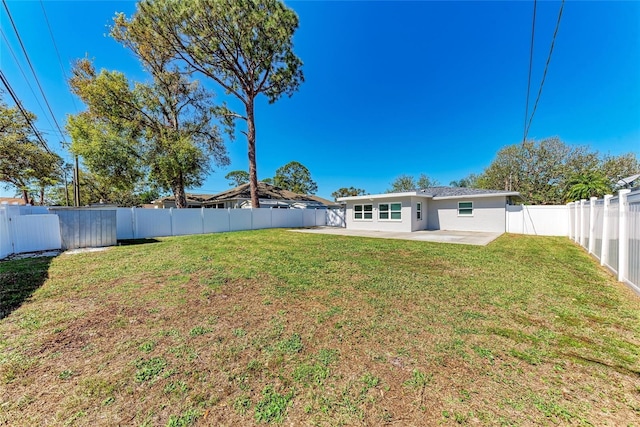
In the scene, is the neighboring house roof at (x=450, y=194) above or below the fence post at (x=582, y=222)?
above

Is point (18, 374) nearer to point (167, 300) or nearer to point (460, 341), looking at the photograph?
point (167, 300)

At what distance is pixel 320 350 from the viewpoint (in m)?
2.46

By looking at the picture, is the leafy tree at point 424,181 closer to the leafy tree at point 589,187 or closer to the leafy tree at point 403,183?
the leafy tree at point 403,183

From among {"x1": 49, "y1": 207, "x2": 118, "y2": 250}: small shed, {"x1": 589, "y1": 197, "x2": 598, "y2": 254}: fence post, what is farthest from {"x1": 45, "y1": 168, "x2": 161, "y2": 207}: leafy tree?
{"x1": 589, "y1": 197, "x2": 598, "y2": 254}: fence post

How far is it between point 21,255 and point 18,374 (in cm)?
816

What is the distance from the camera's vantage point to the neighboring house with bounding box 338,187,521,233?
1367 cm

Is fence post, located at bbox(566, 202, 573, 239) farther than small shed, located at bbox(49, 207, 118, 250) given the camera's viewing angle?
Yes

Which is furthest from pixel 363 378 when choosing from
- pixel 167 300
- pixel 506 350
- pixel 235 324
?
pixel 167 300

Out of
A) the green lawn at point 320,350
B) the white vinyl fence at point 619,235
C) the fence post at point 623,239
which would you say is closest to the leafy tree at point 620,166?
the white vinyl fence at point 619,235

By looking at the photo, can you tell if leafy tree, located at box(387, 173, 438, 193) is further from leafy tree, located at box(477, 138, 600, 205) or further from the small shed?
the small shed

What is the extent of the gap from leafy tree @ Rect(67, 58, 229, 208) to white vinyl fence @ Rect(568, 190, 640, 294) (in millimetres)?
18503

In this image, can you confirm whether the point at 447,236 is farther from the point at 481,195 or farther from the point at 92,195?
the point at 92,195

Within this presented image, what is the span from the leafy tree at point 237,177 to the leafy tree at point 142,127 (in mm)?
25504

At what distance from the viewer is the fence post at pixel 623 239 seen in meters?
4.30
